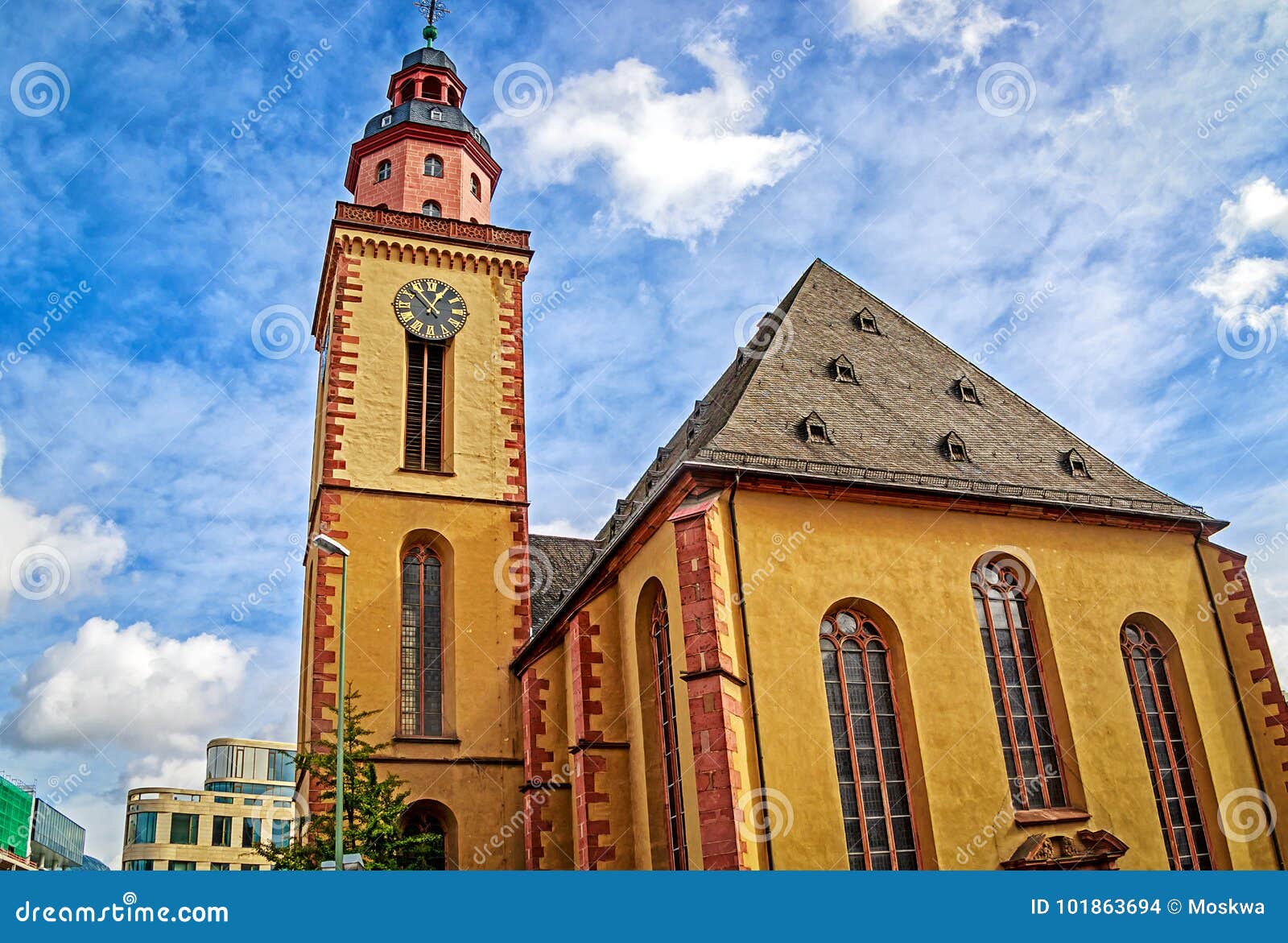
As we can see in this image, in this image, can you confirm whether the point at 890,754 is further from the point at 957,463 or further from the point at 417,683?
the point at 417,683

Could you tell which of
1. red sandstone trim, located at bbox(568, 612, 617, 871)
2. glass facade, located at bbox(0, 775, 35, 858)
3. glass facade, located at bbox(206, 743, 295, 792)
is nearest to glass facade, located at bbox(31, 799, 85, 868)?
glass facade, located at bbox(0, 775, 35, 858)

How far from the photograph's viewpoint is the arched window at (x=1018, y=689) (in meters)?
16.0

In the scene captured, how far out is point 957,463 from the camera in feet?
60.3

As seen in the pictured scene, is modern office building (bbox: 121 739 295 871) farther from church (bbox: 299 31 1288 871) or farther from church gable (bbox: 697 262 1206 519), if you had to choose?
church gable (bbox: 697 262 1206 519)

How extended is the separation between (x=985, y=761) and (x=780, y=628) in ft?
11.7

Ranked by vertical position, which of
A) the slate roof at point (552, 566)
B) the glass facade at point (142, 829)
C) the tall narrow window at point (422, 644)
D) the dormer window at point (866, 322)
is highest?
the glass facade at point (142, 829)

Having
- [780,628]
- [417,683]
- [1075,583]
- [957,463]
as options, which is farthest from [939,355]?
[417,683]

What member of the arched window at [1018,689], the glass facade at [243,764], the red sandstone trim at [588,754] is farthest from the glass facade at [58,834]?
the arched window at [1018,689]

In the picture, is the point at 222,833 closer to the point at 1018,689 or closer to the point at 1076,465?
the point at 1076,465

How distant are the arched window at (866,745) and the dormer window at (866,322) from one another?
7.74 metres

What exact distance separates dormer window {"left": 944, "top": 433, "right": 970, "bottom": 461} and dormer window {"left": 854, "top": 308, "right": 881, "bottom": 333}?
3873mm

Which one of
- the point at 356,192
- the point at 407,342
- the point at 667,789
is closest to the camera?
the point at 667,789

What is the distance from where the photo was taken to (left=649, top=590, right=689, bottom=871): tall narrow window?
16.3 meters

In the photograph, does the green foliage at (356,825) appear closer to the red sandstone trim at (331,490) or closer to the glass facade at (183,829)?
the red sandstone trim at (331,490)
